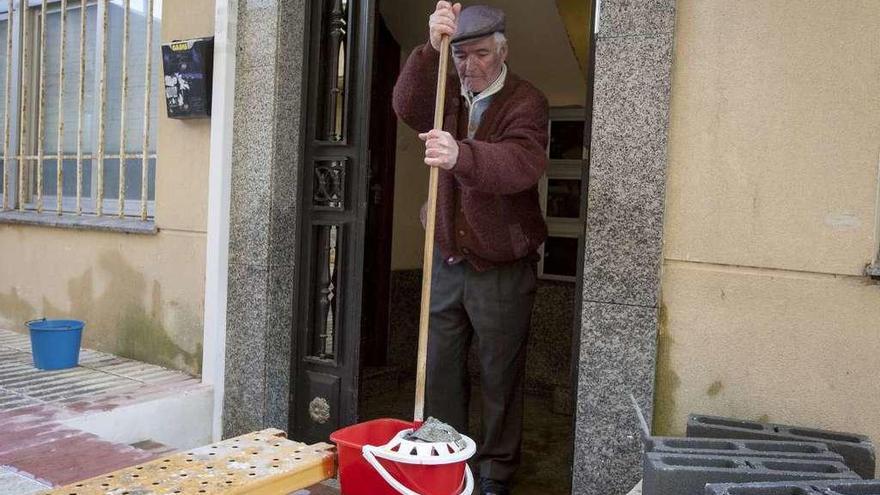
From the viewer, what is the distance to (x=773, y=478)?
2090 mm

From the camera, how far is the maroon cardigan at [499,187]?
137 inches

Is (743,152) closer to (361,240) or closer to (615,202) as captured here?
(615,202)

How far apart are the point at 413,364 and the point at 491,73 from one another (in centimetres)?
308

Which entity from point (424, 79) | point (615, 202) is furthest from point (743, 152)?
point (424, 79)

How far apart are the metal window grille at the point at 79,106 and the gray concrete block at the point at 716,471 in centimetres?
402

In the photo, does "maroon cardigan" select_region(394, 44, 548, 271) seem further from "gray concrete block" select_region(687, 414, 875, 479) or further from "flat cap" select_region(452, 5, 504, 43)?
"gray concrete block" select_region(687, 414, 875, 479)

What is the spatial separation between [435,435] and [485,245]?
139 cm

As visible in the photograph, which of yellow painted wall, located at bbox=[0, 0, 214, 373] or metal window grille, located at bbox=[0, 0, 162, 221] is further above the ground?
metal window grille, located at bbox=[0, 0, 162, 221]

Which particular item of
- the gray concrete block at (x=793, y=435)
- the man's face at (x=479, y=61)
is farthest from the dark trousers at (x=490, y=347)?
the gray concrete block at (x=793, y=435)

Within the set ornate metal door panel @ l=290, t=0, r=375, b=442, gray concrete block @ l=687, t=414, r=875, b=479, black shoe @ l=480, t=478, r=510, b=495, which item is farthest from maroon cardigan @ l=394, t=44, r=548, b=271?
gray concrete block @ l=687, t=414, r=875, b=479

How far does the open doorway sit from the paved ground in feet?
5.40

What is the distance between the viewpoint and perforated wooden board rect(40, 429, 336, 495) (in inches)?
82.1

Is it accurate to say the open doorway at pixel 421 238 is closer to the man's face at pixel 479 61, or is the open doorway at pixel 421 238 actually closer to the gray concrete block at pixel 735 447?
the man's face at pixel 479 61

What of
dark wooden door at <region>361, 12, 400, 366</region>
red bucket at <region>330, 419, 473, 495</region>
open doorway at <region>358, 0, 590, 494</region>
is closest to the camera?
red bucket at <region>330, 419, 473, 495</region>
